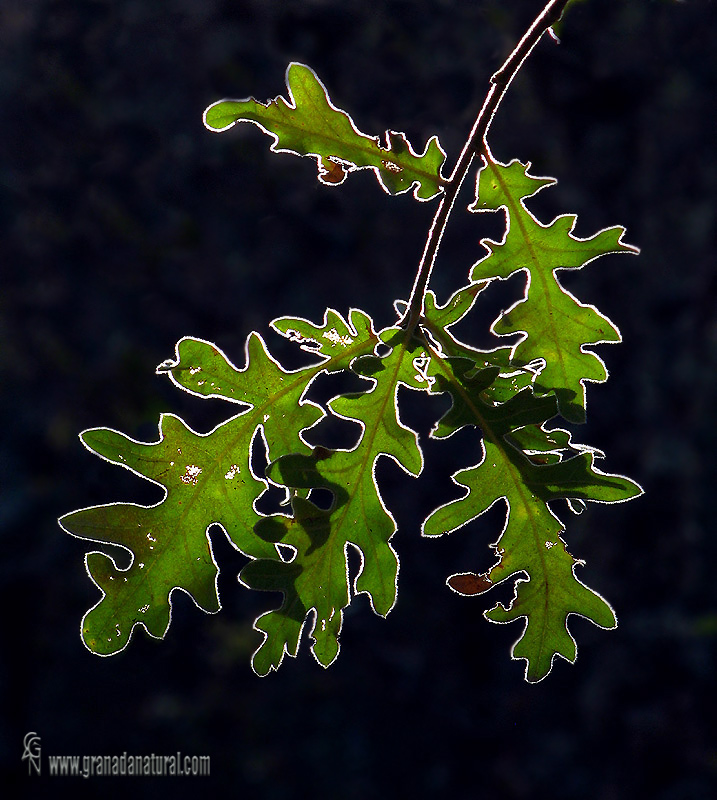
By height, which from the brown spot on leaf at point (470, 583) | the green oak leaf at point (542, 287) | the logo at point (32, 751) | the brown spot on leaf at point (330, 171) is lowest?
the brown spot on leaf at point (470, 583)

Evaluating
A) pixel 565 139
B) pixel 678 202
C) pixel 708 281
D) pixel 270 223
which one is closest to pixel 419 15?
pixel 565 139

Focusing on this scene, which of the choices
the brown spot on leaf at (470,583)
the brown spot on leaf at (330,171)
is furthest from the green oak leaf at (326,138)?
the brown spot on leaf at (470,583)

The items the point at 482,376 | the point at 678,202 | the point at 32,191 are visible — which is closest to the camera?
the point at 482,376

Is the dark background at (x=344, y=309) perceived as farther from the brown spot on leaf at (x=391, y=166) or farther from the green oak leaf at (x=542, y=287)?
the brown spot on leaf at (x=391, y=166)

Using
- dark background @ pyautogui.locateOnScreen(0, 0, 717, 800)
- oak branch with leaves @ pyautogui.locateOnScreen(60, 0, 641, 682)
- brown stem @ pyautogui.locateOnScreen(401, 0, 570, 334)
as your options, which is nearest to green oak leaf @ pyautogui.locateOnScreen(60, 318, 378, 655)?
oak branch with leaves @ pyautogui.locateOnScreen(60, 0, 641, 682)

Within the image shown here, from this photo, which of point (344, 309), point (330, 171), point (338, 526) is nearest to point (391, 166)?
point (330, 171)

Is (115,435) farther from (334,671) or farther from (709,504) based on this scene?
(709,504)

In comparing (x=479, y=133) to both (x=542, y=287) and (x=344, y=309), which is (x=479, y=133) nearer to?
(x=542, y=287)
